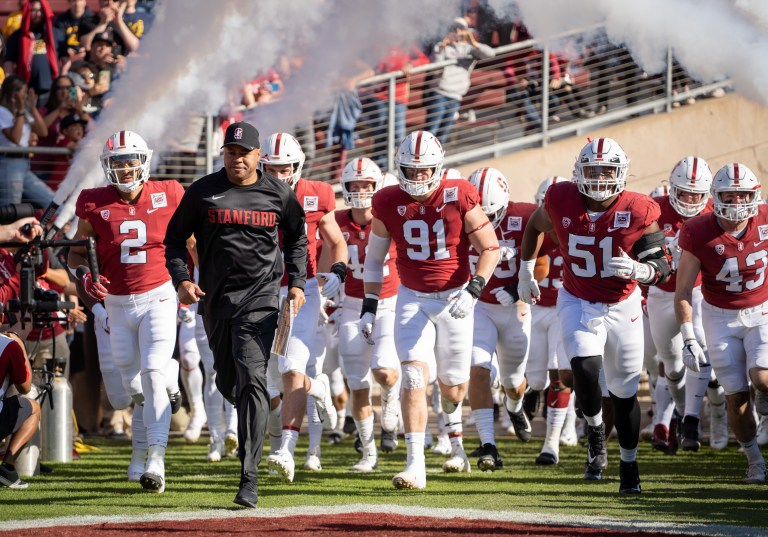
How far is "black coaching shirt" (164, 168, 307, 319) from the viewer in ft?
23.3

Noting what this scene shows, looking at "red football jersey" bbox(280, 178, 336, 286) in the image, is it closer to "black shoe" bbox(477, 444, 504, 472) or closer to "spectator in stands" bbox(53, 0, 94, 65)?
"black shoe" bbox(477, 444, 504, 472)

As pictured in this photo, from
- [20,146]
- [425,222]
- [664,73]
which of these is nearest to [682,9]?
[425,222]

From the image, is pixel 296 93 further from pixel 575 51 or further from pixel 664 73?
pixel 664 73

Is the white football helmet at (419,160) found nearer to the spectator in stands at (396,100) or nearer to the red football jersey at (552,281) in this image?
the red football jersey at (552,281)

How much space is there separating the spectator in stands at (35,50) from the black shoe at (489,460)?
6.46 meters

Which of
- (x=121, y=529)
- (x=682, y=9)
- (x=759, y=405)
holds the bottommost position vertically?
(x=121, y=529)

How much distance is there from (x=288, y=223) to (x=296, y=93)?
19.5 ft

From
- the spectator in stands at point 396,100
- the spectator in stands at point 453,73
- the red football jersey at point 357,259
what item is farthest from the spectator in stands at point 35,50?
the red football jersey at point 357,259

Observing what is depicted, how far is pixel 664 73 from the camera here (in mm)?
15836

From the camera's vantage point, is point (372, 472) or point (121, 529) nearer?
point (121, 529)

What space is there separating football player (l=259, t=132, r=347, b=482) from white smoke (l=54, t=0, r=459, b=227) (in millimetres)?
3130

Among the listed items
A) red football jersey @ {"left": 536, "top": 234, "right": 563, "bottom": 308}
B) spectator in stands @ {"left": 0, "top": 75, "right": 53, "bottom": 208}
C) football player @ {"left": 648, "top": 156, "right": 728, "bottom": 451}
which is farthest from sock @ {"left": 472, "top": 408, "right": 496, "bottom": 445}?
spectator in stands @ {"left": 0, "top": 75, "right": 53, "bottom": 208}

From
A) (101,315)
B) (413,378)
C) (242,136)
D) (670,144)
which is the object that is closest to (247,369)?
(242,136)

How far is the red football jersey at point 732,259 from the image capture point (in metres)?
8.62
